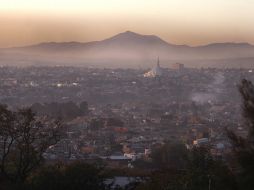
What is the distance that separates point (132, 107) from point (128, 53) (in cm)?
8424

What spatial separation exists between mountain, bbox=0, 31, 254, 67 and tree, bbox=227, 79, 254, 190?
91.0 m

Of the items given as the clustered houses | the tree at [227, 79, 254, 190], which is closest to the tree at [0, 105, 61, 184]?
the clustered houses

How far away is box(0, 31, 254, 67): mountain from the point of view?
105 m

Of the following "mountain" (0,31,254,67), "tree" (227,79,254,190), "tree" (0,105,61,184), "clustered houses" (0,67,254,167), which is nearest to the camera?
"tree" (227,79,254,190)

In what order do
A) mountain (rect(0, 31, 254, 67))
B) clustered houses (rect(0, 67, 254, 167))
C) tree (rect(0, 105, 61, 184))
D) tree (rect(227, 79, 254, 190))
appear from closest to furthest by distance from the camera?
tree (rect(227, 79, 254, 190)) → tree (rect(0, 105, 61, 184)) → clustered houses (rect(0, 67, 254, 167)) → mountain (rect(0, 31, 254, 67))

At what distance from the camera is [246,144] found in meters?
7.98

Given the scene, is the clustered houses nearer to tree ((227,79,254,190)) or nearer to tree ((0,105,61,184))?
tree ((227,79,254,190))

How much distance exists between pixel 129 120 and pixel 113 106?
9.97 metres

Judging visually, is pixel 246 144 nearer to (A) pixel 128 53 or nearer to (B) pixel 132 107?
(B) pixel 132 107

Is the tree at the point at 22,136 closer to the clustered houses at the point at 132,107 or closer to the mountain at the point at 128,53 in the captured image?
the clustered houses at the point at 132,107

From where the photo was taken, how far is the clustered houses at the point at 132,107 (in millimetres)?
22219

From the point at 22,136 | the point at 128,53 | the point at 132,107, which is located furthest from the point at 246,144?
the point at 128,53

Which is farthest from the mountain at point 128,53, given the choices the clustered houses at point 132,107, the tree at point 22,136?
the tree at point 22,136

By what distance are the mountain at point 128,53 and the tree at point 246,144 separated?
91024mm
